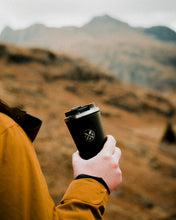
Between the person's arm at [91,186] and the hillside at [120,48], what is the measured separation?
3099cm

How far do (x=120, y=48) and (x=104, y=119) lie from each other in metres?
38.8

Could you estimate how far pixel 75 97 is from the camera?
47.6ft

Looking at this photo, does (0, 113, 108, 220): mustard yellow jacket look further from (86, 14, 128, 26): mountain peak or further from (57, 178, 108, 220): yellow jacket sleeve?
(86, 14, 128, 26): mountain peak

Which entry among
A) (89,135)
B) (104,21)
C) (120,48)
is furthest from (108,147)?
(104,21)

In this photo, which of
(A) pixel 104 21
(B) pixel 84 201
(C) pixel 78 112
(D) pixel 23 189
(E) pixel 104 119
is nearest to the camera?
(D) pixel 23 189

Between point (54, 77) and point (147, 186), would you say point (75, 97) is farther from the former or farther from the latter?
point (147, 186)

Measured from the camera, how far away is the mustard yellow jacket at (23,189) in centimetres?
66

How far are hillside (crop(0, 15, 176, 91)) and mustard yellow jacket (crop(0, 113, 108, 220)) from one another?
3108 cm

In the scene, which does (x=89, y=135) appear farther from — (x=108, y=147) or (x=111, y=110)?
(x=111, y=110)

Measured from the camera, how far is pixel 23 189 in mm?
682

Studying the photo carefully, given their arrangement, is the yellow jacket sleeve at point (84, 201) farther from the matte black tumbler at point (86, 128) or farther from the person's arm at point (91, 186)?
the matte black tumbler at point (86, 128)

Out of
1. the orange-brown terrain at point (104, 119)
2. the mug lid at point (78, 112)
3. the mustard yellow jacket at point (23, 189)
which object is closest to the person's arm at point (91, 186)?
the mustard yellow jacket at point (23, 189)

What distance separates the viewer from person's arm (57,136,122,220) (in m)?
0.78

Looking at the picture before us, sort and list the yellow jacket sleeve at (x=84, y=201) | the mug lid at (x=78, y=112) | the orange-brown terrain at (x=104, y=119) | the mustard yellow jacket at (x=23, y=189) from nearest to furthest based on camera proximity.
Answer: the mustard yellow jacket at (x=23, y=189) → the yellow jacket sleeve at (x=84, y=201) → the mug lid at (x=78, y=112) → the orange-brown terrain at (x=104, y=119)
